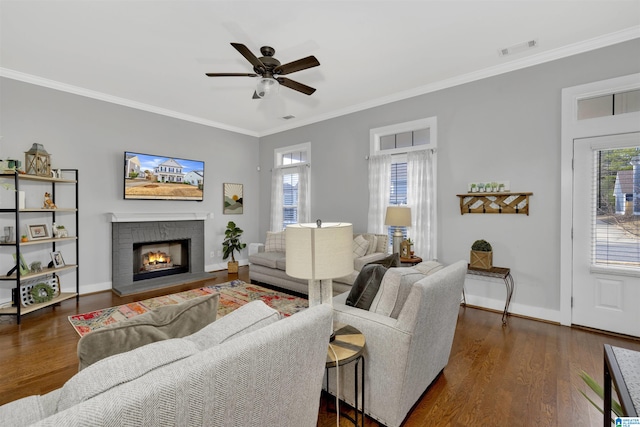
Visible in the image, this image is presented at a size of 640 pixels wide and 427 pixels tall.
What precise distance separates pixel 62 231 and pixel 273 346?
4711mm

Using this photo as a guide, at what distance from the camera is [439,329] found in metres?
1.97

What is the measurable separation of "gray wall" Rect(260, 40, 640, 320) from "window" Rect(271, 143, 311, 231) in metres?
2.06

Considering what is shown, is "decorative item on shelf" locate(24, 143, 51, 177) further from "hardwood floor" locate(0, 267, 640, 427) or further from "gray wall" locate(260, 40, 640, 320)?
"gray wall" locate(260, 40, 640, 320)

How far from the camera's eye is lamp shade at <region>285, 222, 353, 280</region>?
5.11 ft

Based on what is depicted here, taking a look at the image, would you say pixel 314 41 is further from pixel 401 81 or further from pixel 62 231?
pixel 62 231

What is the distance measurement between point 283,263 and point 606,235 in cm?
392

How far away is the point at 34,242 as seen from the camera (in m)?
3.67

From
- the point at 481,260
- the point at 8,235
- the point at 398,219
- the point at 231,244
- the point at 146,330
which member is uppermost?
the point at 398,219

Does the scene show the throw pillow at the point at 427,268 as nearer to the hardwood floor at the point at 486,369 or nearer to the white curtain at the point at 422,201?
the hardwood floor at the point at 486,369

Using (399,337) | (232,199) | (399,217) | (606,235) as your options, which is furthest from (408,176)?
(232,199)

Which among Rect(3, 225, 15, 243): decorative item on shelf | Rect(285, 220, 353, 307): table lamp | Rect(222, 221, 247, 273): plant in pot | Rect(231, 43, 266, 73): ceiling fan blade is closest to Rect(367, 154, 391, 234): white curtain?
Rect(231, 43, 266, 73): ceiling fan blade

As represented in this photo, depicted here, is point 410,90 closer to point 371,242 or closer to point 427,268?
point 371,242

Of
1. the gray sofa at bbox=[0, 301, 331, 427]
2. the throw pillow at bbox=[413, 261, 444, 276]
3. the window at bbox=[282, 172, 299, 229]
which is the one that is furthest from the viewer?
the window at bbox=[282, 172, 299, 229]

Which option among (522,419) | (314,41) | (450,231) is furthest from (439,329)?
(314,41)
